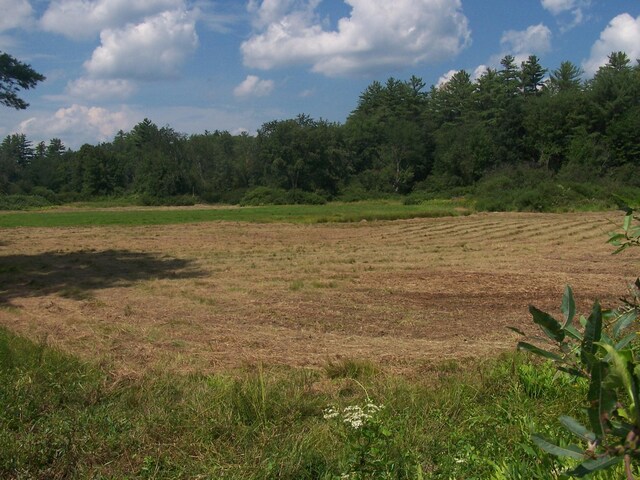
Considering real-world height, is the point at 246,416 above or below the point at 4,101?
below

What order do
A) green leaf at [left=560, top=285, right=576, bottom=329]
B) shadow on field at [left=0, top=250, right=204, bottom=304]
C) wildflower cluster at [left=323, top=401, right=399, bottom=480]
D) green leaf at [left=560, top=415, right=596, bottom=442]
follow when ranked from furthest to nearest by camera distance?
1. shadow on field at [left=0, top=250, right=204, bottom=304]
2. wildflower cluster at [left=323, top=401, right=399, bottom=480]
3. green leaf at [left=560, top=285, right=576, bottom=329]
4. green leaf at [left=560, top=415, right=596, bottom=442]

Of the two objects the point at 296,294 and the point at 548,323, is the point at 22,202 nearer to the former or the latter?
the point at 296,294

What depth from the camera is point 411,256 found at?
19219mm

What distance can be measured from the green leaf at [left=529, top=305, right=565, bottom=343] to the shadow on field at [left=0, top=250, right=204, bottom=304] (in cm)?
1306

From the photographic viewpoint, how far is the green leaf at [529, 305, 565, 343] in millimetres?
1434

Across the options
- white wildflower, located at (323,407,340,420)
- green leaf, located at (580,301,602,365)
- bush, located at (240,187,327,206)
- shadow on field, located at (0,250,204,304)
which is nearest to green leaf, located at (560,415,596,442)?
green leaf, located at (580,301,602,365)

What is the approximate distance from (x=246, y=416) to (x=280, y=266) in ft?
41.7

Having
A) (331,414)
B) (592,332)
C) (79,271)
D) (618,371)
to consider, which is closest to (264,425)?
(331,414)

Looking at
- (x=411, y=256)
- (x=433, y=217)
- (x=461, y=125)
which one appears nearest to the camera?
(x=411, y=256)

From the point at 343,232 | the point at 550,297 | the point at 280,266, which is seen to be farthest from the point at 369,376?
the point at 343,232

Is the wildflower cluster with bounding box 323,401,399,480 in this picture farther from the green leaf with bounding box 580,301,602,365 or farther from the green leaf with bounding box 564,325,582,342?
the green leaf with bounding box 580,301,602,365

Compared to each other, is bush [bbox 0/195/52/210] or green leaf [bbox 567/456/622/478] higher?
green leaf [bbox 567/456/622/478]

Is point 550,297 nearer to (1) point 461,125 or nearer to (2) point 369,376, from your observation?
(2) point 369,376

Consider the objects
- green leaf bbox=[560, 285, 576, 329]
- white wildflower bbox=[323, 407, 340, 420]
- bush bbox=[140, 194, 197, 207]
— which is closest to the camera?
Answer: green leaf bbox=[560, 285, 576, 329]
